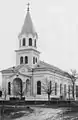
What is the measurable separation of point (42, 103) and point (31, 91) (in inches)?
769

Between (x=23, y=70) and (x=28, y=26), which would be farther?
(x=28, y=26)

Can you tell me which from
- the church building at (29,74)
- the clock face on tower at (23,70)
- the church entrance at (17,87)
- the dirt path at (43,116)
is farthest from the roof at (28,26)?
the dirt path at (43,116)

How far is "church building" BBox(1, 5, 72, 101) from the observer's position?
228ft

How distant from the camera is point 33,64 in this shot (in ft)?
242

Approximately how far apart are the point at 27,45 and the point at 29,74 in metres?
8.46

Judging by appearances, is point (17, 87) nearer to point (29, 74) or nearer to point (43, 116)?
point (29, 74)

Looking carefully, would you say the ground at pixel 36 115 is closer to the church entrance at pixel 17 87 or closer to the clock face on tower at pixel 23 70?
the church entrance at pixel 17 87

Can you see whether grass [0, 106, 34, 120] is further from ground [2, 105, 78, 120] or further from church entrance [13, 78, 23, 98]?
church entrance [13, 78, 23, 98]

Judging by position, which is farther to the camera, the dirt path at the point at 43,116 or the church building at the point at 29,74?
the church building at the point at 29,74

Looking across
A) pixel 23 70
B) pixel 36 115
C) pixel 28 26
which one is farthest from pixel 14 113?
pixel 28 26

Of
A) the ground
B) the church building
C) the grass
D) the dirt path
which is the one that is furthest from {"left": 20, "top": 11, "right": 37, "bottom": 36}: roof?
the dirt path

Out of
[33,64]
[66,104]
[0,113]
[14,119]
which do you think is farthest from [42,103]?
[33,64]

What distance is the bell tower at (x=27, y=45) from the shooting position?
73.6 metres

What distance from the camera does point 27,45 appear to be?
73.9 metres
